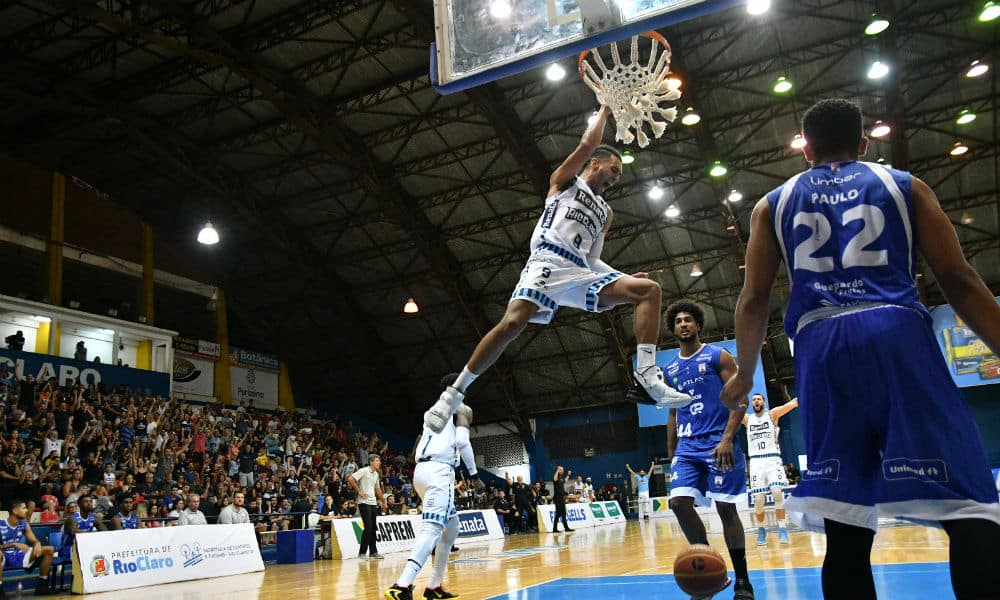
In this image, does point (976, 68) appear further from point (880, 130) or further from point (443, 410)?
point (443, 410)

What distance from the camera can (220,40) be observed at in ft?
64.8

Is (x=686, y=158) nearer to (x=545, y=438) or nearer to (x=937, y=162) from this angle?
(x=937, y=162)

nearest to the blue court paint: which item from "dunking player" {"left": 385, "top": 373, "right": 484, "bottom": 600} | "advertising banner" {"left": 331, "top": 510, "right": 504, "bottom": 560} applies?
"dunking player" {"left": 385, "top": 373, "right": 484, "bottom": 600}

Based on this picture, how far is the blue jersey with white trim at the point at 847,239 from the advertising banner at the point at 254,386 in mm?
30785

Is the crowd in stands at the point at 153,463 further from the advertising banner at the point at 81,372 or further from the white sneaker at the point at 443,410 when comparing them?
the white sneaker at the point at 443,410

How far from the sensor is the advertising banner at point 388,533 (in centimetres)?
1684

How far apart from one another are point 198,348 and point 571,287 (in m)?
27.1

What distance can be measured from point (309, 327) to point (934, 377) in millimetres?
33078

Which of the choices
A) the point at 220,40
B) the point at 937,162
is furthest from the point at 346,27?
the point at 937,162

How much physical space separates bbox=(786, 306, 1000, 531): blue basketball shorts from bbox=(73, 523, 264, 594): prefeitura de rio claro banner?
37.3 ft

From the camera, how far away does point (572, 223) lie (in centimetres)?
559

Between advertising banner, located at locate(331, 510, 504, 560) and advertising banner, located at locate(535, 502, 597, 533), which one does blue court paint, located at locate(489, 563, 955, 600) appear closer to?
advertising banner, located at locate(331, 510, 504, 560)

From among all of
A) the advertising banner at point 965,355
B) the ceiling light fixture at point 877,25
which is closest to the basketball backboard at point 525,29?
the ceiling light fixture at point 877,25

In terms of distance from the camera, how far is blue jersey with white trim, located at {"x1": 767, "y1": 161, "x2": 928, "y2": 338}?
101 inches
